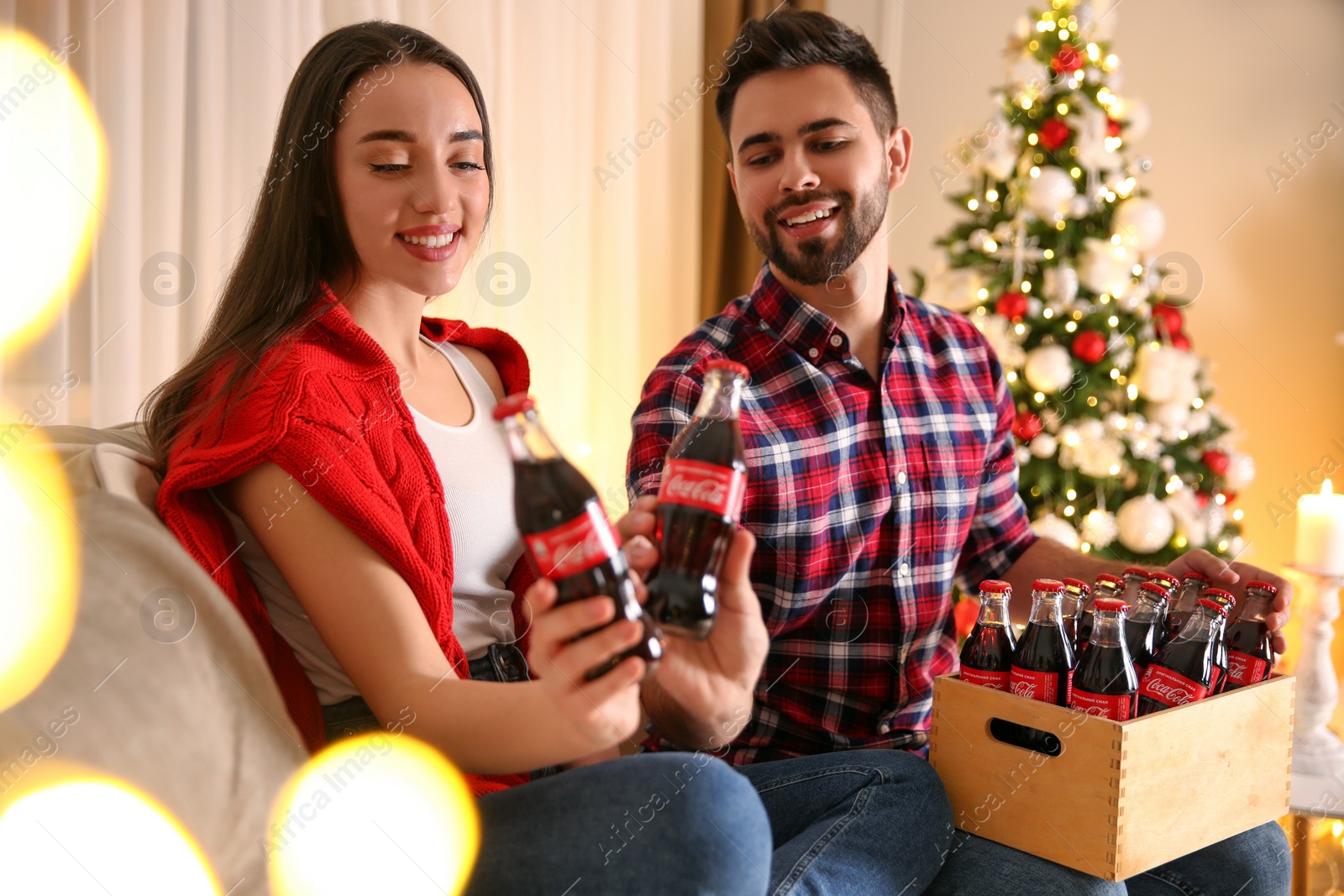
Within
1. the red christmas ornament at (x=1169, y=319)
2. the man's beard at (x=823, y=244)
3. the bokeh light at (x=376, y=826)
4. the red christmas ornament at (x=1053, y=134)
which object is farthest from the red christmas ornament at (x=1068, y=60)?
the bokeh light at (x=376, y=826)

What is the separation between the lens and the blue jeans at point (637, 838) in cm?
88

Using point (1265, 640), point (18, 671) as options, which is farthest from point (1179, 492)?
point (18, 671)

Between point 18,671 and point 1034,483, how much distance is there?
228 centimetres

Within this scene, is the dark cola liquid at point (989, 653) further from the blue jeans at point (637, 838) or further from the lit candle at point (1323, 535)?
the lit candle at point (1323, 535)

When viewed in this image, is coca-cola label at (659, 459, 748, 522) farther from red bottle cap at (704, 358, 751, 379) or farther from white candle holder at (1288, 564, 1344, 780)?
white candle holder at (1288, 564, 1344, 780)

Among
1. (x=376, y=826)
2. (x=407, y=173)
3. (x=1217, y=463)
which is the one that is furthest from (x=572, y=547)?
(x=1217, y=463)

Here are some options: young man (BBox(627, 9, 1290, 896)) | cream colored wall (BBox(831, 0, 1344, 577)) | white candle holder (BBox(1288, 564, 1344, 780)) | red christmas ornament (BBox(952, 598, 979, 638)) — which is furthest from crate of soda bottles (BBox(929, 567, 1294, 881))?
cream colored wall (BBox(831, 0, 1344, 577))

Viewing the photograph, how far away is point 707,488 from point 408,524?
A: 0.34 m

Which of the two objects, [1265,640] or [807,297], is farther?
[807,297]

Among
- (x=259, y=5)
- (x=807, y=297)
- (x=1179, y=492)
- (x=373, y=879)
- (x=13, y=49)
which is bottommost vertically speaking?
(x=1179, y=492)

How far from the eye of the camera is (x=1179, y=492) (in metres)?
2.62

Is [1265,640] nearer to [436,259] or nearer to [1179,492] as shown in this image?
[436,259]

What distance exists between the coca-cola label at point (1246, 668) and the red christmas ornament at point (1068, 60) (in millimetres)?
1804

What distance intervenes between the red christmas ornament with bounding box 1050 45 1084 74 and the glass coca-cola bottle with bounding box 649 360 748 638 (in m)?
Answer: 2.12
